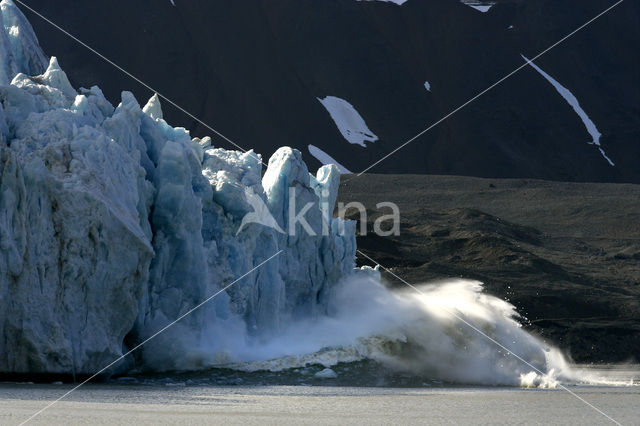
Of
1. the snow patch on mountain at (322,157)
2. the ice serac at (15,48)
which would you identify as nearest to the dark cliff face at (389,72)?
the snow patch on mountain at (322,157)

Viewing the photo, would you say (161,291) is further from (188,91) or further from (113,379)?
(188,91)

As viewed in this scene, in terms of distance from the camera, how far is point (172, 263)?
28219mm

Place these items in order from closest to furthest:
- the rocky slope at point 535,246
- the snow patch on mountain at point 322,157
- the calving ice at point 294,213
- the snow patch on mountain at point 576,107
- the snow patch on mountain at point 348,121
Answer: the calving ice at point 294,213 → the rocky slope at point 535,246 → the snow patch on mountain at point 322,157 → the snow patch on mountain at point 348,121 → the snow patch on mountain at point 576,107

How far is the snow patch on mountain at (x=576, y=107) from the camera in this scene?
111062 mm

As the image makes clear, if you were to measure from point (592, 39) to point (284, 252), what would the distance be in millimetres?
92780

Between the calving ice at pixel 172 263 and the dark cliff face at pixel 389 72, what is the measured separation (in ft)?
207

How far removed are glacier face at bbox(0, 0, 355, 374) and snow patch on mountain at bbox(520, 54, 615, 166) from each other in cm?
8079

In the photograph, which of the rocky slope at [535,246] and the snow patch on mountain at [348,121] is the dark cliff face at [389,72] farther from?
the rocky slope at [535,246]

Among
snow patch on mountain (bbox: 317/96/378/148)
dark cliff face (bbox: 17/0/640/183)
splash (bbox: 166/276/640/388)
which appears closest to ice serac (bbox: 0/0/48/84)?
splash (bbox: 166/276/640/388)

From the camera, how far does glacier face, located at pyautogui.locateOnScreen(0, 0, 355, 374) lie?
2419 centimetres

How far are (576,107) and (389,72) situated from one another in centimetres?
1853

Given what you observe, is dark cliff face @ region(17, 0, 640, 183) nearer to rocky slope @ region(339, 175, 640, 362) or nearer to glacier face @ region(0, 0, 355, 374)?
rocky slope @ region(339, 175, 640, 362)

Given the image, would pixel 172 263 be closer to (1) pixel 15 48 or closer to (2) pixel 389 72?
(1) pixel 15 48

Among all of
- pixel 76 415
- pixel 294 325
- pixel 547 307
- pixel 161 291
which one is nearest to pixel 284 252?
pixel 294 325
